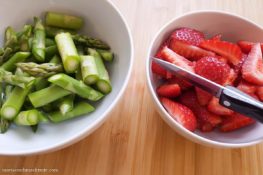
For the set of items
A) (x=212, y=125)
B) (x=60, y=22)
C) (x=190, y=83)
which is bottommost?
(x=212, y=125)

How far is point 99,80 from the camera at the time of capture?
902 millimetres

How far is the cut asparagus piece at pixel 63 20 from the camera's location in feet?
3.44

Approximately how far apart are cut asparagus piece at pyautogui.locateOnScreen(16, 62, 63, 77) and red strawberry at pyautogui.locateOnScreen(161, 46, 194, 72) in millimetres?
324

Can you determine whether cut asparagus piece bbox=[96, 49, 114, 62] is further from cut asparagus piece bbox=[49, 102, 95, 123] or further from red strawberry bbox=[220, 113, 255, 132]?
red strawberry bbox=[220, 113, 255, 132]

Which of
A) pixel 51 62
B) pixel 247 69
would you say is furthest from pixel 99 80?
pixel 247 69

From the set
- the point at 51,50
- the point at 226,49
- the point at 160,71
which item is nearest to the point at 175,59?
the point at 160,71

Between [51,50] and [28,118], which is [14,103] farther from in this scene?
[51,50]

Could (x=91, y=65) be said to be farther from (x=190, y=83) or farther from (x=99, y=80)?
(x=190, y=83)

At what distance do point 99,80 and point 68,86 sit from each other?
0.09 meters

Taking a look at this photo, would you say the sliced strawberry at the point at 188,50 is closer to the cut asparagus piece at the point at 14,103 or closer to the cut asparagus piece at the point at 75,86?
the cut asparagus piece at the point at 75,86

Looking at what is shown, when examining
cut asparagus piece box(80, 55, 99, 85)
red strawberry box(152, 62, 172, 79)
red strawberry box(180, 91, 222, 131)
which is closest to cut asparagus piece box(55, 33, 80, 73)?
cut asparagus piece box(80, 55, 99, 85)

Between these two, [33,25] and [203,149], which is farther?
[33,25]

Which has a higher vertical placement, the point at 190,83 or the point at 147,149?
the point at 190,83

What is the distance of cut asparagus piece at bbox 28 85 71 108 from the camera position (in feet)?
2.87
